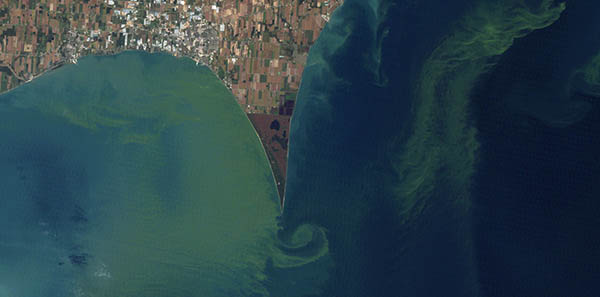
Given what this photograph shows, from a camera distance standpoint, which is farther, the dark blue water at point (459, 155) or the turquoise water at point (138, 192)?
the turquoise water at point (138, 192)

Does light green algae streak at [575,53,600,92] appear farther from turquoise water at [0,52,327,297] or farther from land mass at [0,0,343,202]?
turquoise water at [0,52,327,297]

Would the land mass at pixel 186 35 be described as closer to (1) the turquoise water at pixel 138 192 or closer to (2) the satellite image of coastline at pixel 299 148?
(2) the satellite image of coastline at pixel 299 148

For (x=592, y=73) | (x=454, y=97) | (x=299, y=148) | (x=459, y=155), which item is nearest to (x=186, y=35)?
(x=299, y=148)

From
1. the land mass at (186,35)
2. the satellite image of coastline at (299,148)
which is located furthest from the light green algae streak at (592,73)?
the land mass at (186,35)

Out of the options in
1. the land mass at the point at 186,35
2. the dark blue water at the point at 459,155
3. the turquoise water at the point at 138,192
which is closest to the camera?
the dark blue water at the point at 459,155

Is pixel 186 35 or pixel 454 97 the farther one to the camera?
pixel 186 35

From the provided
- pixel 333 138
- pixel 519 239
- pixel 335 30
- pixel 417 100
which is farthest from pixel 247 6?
pixel 519 239

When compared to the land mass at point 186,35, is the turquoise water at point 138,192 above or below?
below

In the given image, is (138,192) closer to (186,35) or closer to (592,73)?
(186,35)
